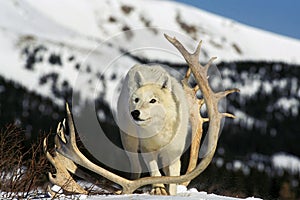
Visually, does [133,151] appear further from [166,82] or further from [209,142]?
[209,142]

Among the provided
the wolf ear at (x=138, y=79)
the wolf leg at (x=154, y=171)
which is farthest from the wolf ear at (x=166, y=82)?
the wolf leg at (x=154, y=171)

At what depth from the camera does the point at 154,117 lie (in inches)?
380

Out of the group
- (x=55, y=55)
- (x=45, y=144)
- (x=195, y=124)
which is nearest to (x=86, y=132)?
(x=45, y=144)

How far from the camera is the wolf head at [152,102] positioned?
952 centimetres

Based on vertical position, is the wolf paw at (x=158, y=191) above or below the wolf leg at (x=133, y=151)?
below

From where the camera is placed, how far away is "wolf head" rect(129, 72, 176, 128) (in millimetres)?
9523

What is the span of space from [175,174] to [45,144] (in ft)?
6.02

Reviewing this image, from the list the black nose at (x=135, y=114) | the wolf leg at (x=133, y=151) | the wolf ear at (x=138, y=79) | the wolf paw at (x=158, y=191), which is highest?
the wolf ear at (x=138, y=79)

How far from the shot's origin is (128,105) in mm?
9820

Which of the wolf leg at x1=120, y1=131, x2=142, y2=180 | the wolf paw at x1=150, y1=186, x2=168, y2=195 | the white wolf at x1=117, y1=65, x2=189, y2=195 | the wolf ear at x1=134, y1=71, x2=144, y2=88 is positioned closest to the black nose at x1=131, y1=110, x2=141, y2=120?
the white wolf at x1=117, y1=65, x2=189, y2=195

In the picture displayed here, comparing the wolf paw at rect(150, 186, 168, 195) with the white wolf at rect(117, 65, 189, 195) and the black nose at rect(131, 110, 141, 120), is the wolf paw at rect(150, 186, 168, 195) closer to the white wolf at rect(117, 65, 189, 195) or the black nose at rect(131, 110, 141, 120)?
the white wolf at rect(117, 65, 189, 195)

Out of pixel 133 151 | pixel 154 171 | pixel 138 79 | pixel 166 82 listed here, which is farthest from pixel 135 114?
pixel 154 171

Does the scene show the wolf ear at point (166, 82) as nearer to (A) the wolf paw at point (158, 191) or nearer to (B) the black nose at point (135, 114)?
(B) the black nose at point (135, 114)

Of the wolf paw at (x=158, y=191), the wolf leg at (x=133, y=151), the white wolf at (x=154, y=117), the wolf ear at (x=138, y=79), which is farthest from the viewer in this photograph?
the wolf leg at (x=133, y=151)
